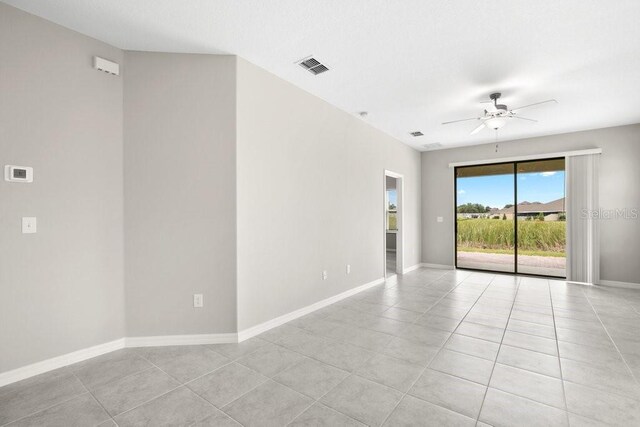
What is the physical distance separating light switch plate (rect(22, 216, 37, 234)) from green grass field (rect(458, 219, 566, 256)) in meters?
7.35

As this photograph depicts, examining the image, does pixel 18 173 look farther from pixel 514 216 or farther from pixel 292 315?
pixel 514 216

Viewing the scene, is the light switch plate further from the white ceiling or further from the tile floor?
the white ceiling

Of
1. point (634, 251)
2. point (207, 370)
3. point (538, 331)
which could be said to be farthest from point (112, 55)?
point (634, 251)

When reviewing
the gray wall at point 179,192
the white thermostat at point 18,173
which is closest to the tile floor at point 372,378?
the gray wall at point 179,192

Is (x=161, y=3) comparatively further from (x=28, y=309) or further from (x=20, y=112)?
(x=28, y=309)

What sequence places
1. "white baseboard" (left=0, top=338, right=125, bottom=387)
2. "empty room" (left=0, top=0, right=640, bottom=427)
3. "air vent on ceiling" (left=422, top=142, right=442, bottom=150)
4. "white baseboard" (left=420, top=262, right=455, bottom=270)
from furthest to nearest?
"white baseboard" (left=420, top=262, right=455, bottom=270) → "air vent on ceiling" (left=422, top=142, right=442, bottom=150) → "white baseboard" (left=0, top=338, right=125, bottom=387) → "empty room" (left=0, top=0, right=640, bottom=427)

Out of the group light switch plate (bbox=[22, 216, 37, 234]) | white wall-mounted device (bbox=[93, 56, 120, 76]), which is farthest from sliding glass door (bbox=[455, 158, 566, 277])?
light switch plate (bbox=[22, 216, 37, 234])

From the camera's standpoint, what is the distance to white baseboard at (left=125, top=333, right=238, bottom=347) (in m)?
2.82

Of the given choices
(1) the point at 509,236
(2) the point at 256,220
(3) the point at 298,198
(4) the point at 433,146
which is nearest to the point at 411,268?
(1) the point at 509,236

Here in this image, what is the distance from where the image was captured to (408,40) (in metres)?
2.71

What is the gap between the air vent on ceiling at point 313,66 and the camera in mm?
3094

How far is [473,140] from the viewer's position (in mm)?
6273

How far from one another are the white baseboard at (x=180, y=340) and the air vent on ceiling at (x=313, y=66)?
295 centimetres

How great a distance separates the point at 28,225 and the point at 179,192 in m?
1.13
